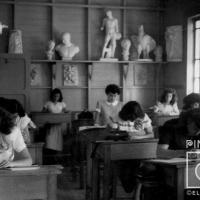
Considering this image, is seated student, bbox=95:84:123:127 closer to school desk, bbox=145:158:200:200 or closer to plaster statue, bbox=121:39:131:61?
school desk, bbox=145:158:200:200

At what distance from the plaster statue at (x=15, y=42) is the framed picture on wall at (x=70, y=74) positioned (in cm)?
99

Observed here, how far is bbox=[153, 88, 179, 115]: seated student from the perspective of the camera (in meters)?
7.71

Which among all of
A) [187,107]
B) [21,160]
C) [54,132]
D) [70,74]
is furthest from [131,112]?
[70,74]

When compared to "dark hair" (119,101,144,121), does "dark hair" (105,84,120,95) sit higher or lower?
higher

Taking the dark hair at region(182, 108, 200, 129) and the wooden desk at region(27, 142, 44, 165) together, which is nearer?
the dark hair at region(182, 108, 200, 129)

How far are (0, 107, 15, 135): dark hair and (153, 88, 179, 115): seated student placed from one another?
4447 millimetres

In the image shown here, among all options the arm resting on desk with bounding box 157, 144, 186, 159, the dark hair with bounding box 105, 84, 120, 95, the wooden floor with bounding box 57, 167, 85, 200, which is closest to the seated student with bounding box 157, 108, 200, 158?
the arm resting on desk with bounding box 157, 144, 186, 159

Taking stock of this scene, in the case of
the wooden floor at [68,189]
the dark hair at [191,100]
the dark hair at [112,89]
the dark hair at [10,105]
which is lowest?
the wooden floor at [68,189]

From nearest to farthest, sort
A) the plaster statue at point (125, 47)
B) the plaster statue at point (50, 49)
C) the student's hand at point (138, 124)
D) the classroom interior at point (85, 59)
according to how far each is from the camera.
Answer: the student's hand at point (138, 124) < the classroom interior at point (85, 59) < the plaster statue at point (50, 49) < the plaster statue at point (125, 47)

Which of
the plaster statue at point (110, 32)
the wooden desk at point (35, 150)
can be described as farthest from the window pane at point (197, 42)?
the wooden desk at point (35, 150)

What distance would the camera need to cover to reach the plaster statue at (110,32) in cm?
895

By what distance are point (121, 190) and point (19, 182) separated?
222cm

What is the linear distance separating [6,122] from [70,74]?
5.62 m

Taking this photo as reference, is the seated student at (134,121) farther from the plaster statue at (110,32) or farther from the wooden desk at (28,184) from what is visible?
the plaster statue at (110,32)
